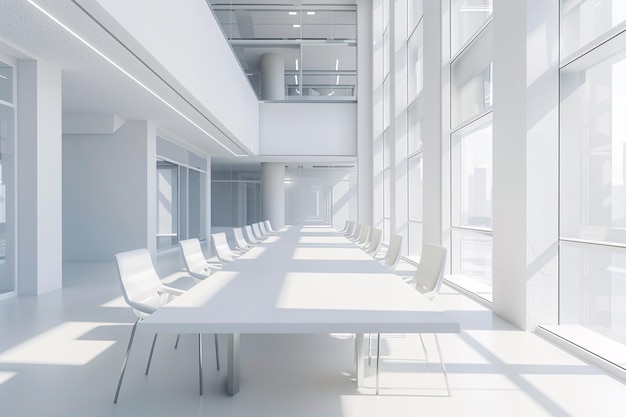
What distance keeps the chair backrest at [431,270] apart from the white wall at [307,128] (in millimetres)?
8694

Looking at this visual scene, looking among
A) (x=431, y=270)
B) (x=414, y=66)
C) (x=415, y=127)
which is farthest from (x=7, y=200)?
(x=414, y=66)

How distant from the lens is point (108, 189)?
27.2 feet

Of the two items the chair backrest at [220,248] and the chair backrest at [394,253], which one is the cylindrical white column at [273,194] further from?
the chair backrest at [394,253]

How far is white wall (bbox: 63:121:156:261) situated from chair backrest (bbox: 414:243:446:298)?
20.5 ft

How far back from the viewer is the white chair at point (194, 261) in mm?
3613

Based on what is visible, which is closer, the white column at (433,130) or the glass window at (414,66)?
the white column at (433,130)

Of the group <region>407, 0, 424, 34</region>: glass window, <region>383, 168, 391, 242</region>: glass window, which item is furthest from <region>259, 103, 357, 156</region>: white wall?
<region>407, 0, 424, 34</region>: glass window

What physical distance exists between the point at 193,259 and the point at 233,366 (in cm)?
166

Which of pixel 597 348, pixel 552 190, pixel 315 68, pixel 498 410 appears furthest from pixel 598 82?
pixel 315 68

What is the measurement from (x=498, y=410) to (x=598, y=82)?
300 centimetres

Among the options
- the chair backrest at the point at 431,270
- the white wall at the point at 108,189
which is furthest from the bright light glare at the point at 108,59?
the chair backrest at the point at 431,270

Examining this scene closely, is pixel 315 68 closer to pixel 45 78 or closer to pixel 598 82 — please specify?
pixel 45 78

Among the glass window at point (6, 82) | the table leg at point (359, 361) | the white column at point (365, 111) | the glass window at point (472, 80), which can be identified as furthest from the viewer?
the white column at point (365, 111)

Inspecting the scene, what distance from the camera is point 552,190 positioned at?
362cm
